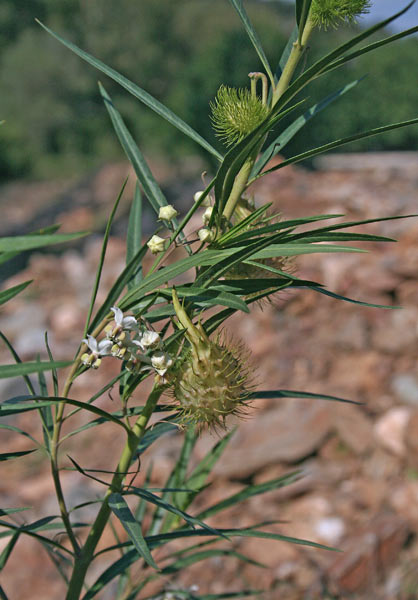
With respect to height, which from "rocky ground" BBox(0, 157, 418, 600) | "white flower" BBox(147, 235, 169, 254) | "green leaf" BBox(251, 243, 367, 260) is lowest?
"green leaf" BBox(251, 243, 367, 260)

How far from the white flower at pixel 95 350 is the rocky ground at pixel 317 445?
110cm

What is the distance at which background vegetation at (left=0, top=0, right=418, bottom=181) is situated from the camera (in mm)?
9312

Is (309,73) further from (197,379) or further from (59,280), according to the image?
(59,280)

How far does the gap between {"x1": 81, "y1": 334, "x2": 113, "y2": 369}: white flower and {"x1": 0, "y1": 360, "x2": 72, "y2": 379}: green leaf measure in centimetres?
7

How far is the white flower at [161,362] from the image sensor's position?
1.13 feet

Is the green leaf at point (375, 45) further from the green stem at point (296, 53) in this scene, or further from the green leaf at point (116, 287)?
the green leaf at point (116, 287)

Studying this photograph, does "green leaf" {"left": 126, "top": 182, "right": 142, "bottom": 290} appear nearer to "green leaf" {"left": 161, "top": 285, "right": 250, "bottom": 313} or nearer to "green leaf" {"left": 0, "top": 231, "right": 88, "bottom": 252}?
"green leaf" {"left": 161, "top": 285, "right": 250, "bottom": 313}

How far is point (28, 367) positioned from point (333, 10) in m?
0.28

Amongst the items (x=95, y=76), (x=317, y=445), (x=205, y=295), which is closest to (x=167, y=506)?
(x=205, y=295)

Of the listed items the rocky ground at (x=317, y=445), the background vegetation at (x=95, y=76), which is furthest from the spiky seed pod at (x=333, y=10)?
the background vegetation at (x=95, y=76)

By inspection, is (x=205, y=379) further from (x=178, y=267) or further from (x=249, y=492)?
(x=249, y=492)

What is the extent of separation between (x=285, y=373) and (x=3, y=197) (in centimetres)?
710

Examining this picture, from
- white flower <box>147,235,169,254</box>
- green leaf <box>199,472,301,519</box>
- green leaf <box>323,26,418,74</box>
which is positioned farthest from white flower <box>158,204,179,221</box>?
green leaf <box>199,472,301,519</box>

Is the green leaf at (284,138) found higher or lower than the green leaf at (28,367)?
higher
